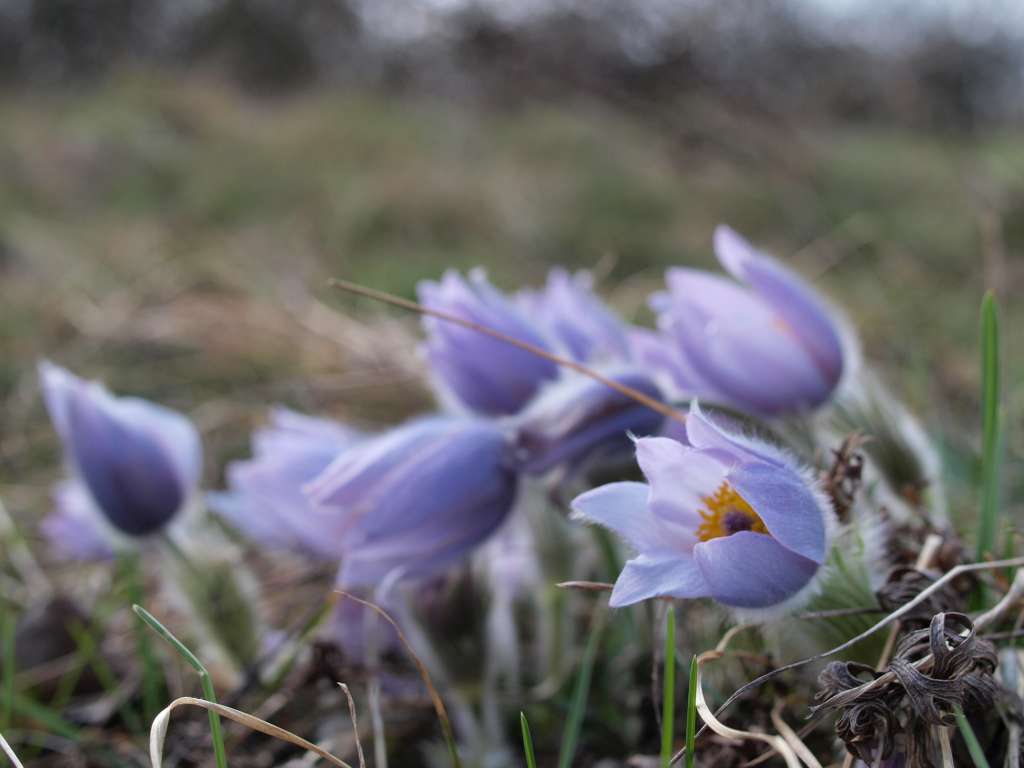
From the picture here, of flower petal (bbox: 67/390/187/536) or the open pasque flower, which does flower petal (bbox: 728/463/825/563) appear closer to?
the open pasque flower

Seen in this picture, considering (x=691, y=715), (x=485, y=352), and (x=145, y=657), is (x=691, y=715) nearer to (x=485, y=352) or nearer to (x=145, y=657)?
(x=485, y=352)

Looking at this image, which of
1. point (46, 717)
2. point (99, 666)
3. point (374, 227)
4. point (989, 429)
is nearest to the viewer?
point (989, 429)

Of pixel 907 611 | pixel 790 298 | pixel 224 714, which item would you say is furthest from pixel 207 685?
pixel 790 298

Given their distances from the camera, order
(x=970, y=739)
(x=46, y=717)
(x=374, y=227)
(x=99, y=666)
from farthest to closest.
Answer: (x=374, y=227) → (x=99, y=666) → (x=46, y=717) → (x=970, y=739)

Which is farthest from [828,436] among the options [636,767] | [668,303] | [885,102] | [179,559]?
[885,102]

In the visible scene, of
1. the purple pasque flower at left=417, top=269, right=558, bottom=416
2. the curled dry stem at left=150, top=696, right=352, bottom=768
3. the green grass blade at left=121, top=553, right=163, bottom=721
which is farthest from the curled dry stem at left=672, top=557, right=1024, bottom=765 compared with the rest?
the green grass blade at left=121, top=553, right=163, bottom=721

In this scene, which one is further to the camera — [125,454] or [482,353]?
[125,454]

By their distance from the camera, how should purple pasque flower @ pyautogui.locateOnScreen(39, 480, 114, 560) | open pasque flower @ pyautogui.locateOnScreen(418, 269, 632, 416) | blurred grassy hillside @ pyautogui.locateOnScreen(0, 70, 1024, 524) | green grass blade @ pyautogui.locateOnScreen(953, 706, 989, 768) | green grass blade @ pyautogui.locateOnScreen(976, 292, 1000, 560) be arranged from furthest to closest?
blurred grassy hillside @ pyautogui.locateOnScreen(0, 70, 1024, 524) < purple pasque flower @ pyautogui.locateOnScreen(39, 480, 114, 560) < open pasque flower @ pyautogui.locateOnScreen(418, 269, 632, 416) < green grass blade @ pyautogui.locateOnScreen(976, 292, 1000, 560) < green grass blade @ pyautogui.locateOnScreen(953, 706, 989, 768)

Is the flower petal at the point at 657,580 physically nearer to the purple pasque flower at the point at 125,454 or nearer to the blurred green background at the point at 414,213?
the purple pasque flower at the point at 125,454

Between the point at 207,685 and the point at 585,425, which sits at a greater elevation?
the point at 585,425
